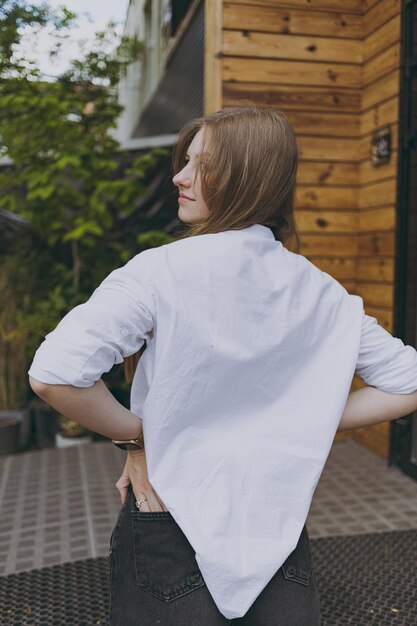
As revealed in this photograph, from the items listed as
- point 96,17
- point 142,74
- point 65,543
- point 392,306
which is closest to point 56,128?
point 96,17

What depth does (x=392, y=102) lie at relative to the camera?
4.34 m

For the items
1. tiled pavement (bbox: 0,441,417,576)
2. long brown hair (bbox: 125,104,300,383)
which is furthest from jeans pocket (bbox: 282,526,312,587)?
tiled pavement (bbox: 0,441,417,576)

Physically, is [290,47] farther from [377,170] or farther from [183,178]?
[183,178]

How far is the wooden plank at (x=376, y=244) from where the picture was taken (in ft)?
14.6

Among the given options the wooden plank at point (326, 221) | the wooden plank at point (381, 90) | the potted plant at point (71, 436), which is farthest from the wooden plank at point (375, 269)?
the potted plant at point (71, 436)

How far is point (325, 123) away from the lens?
4.75 m

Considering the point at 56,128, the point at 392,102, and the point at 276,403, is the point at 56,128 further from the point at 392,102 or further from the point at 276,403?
the point at 276,403

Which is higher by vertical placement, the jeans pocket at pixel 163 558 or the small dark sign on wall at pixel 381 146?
the small dark sign on wall at pixel 381 146

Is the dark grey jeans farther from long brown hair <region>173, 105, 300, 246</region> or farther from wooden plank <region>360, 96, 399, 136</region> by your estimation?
wooden plank <region>360, 96, 399, 136</region>

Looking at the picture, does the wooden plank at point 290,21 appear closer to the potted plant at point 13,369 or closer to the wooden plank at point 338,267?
the wooden plank at point 338,267

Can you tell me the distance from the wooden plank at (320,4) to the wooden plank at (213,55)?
144 millimetres

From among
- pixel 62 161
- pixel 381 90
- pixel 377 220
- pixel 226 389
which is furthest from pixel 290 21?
pixel 226 389

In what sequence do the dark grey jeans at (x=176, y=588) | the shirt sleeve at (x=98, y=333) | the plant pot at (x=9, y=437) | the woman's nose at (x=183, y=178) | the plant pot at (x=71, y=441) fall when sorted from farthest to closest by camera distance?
the plant pot at (x=71, y=441)
the plant pot at (x=9, y=437)
the woman's nose at (x=183, y=178)
the dark grey jeans at (x=176, y=588)
the shirt sleeve at (x=98, y=333)

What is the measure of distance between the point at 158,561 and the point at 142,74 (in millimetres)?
9882
